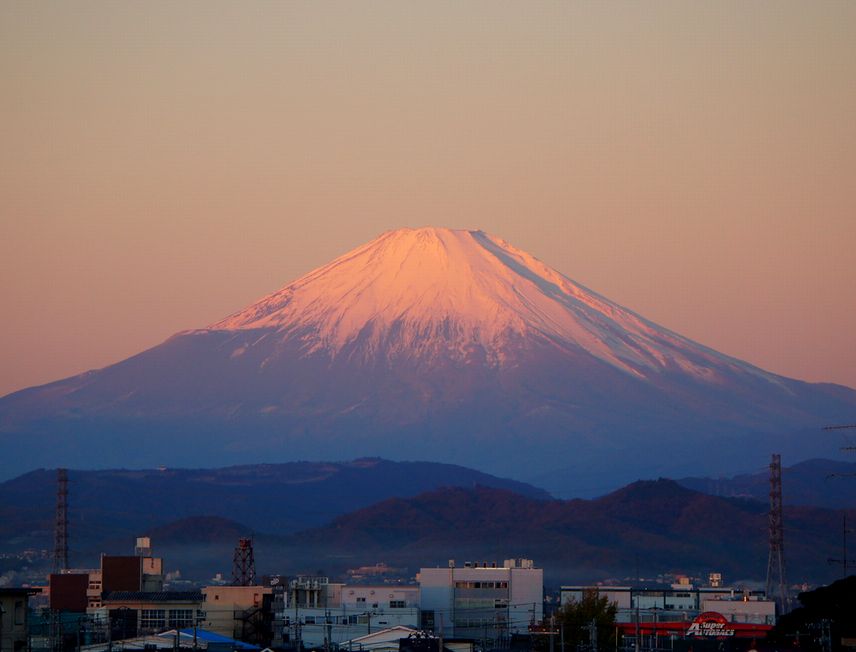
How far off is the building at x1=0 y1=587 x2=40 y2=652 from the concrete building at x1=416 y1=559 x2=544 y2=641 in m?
43.4

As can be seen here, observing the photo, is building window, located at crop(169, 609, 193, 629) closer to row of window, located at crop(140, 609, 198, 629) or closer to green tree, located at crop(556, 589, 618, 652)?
row of window, located at crop(140, 609, 198, 629)

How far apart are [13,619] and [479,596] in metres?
49.5

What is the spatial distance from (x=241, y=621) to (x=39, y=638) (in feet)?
32.7

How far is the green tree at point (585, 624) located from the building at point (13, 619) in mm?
21585

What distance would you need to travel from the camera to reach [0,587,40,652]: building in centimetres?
4847

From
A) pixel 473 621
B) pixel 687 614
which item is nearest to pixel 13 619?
pixel 473 621

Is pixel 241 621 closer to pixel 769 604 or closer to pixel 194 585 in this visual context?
pixel 769 604

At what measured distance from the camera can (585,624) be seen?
70625 millimetres

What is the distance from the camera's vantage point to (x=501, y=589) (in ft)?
320

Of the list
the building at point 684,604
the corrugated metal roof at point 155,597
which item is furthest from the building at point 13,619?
the building at point 684,604

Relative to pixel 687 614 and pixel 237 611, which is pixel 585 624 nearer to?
pixel 237 611

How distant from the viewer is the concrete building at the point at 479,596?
9412cm

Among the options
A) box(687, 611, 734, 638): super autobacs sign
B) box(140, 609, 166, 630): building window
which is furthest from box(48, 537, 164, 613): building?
box(687, 611, 734, 638): super autobacs sign

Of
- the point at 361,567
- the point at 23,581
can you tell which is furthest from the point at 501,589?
the point at 361,567
